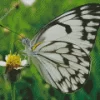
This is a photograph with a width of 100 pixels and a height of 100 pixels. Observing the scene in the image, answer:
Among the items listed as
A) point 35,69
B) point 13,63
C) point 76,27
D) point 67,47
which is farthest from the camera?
point 35,69

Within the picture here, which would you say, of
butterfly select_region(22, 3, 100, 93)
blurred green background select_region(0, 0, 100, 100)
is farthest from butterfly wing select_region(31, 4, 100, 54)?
blurred green background select_region(0, 0, 100, 100)

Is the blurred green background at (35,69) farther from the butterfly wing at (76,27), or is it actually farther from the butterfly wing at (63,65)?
the butterfly wing at (76,27)

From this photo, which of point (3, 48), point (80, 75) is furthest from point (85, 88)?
point (3, 48)

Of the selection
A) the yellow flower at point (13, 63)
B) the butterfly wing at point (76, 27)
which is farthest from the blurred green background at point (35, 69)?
the butterfly wing at point (76, 27)

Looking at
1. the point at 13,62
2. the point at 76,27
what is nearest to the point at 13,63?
the point at 13,62

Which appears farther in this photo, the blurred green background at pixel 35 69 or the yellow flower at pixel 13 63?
the blurred green background at pixel 35 69

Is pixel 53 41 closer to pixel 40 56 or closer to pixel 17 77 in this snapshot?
pixel 40 56

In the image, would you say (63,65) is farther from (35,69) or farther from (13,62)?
(13,62)
